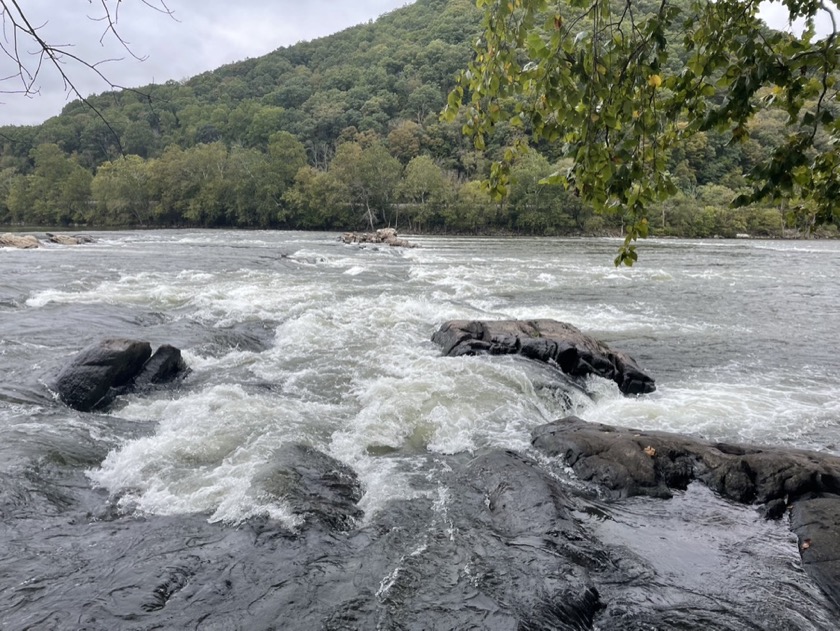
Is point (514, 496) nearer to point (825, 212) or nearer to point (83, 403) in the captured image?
point (825, 212)

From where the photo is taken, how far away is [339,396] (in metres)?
8.59

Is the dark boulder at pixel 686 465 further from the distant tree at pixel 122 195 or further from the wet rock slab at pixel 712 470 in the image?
the distant tree at pixel 122 195

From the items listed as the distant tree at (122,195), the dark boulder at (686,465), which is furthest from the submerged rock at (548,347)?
the distant tree at (122,195)

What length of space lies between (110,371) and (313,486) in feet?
16.1

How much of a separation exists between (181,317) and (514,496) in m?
11.6

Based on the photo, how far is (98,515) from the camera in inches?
195

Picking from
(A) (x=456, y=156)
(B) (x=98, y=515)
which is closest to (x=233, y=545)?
(B) (x=98, y=515)

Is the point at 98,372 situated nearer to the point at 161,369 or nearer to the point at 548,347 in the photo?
the point at 161,369

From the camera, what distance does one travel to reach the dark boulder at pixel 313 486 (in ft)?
16.4

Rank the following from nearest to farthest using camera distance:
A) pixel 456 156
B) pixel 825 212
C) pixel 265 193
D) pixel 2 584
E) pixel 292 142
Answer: pixel 2 584 < pixel 825 212 < pixel 265 193 < pixel 292 142 < pixel 456 156

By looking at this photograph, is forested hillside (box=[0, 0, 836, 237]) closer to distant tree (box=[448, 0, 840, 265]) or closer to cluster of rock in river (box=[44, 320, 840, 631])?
cluster of rock in river (box=[44, 320, 840, 631])

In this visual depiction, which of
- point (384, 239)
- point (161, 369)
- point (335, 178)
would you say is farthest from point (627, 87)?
point (335, 178)

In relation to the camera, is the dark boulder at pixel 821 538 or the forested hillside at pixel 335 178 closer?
the dark boulder at pixel 821 538

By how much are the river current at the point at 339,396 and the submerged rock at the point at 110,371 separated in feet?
1.04
